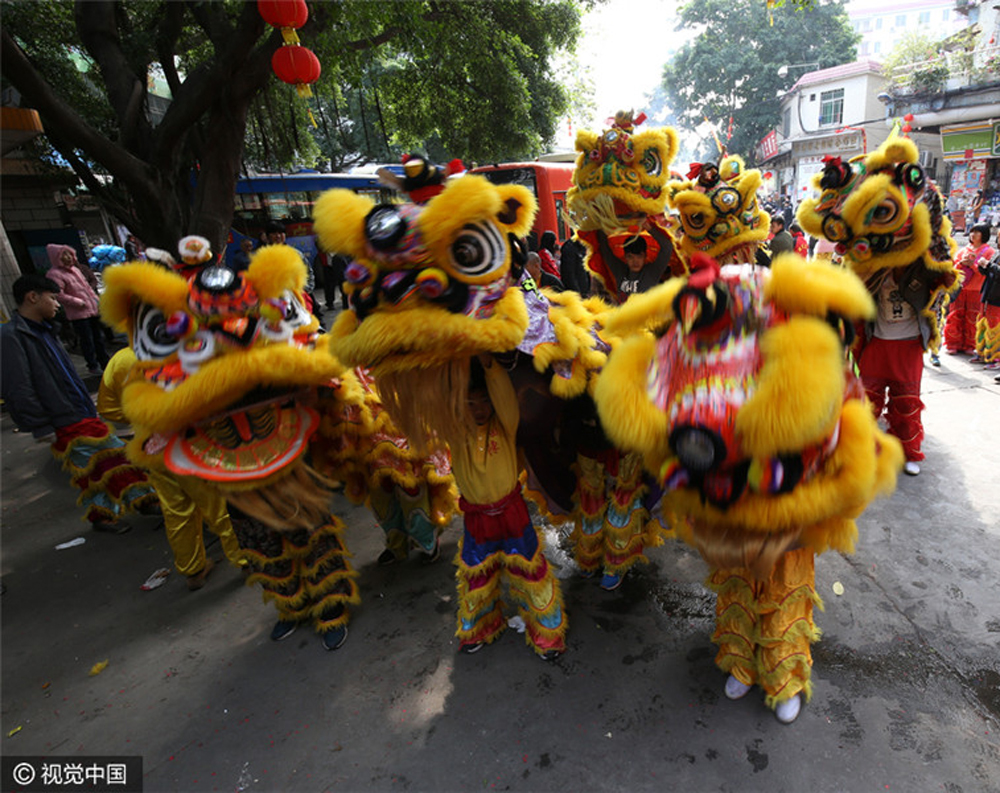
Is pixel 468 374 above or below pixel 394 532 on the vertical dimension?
above

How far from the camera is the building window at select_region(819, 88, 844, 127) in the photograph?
24.3 metres

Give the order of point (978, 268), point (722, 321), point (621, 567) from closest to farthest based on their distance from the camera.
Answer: point (722, 321), point (621, 567), point (978, 268)

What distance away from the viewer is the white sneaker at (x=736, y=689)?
6.43ft

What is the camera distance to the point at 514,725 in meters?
2.00

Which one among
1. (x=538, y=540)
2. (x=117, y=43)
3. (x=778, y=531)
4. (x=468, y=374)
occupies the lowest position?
(x=538, y=540)

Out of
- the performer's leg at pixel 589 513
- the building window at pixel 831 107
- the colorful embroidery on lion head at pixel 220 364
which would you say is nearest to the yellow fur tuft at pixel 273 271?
the colorful embroidery on lion head at pixel 220 364

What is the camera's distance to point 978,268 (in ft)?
17.2

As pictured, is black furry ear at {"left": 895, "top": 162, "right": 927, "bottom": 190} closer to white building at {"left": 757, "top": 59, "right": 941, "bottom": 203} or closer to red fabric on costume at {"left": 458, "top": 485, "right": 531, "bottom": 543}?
red fabric on costume at {"left": 458, "top": 485, "right": 531, "bottom": 543}

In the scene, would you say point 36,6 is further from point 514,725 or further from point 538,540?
point 514,725

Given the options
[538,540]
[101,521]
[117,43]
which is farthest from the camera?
[117,43]

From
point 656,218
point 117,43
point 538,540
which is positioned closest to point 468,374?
point 538,540

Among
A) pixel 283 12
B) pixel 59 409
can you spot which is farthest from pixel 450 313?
pixel 283 12

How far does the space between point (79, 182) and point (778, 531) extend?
31.8 feet

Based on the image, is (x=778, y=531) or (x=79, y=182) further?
(x=79, y=182)
